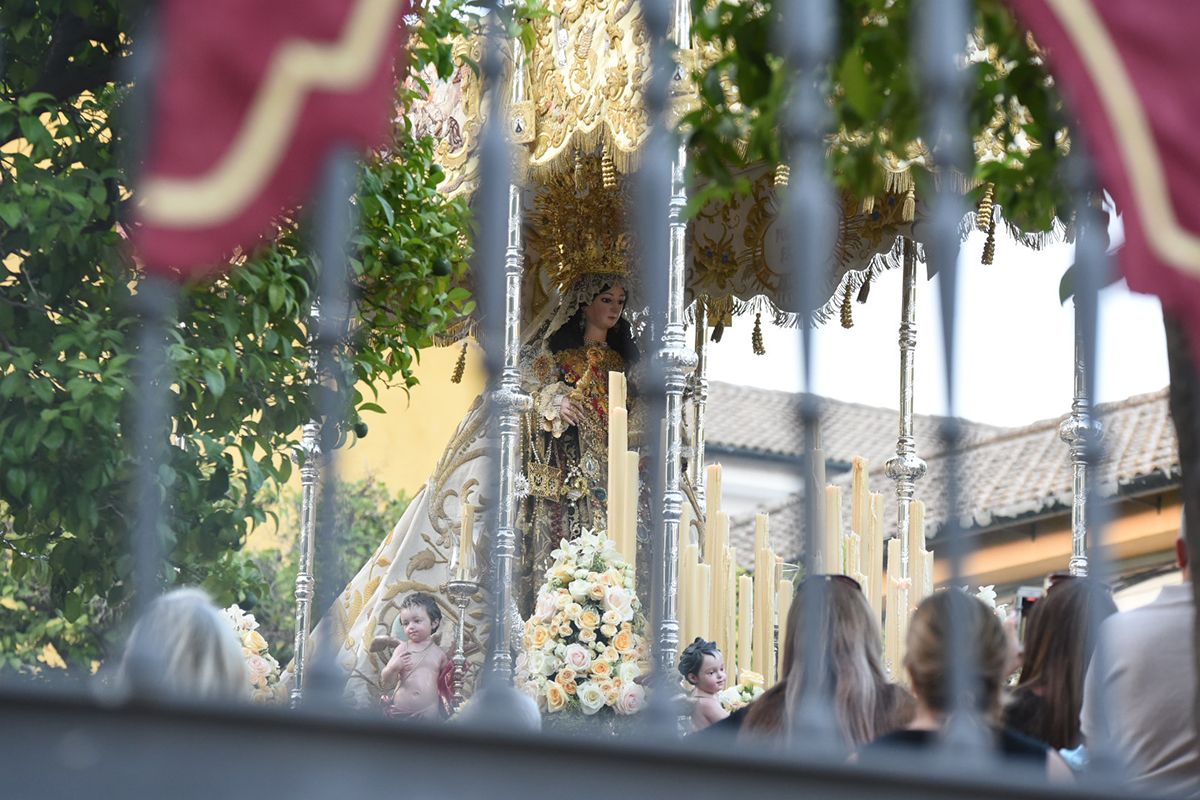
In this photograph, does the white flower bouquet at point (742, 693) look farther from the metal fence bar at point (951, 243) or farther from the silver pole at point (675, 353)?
the metal fence bar at point (951, 243)

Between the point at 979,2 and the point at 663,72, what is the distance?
94 cm

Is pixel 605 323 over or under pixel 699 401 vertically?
over

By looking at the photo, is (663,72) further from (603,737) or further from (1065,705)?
(1065,705)

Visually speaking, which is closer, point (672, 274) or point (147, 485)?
point (147, 485)

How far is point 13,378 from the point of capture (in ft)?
18.0

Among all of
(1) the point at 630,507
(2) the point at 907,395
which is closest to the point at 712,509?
(1) the point at 630,507

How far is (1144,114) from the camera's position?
2744mm

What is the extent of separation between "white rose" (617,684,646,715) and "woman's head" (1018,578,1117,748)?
194 cm

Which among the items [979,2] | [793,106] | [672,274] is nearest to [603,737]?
[793,106]

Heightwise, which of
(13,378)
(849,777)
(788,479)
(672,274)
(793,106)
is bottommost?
(849,777)

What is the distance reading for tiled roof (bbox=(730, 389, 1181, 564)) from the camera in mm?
20625

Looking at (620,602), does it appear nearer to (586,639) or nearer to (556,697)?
(586,639)

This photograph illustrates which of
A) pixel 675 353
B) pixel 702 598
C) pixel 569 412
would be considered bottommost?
pixel 702 598

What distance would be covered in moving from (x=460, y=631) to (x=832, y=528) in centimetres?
134
